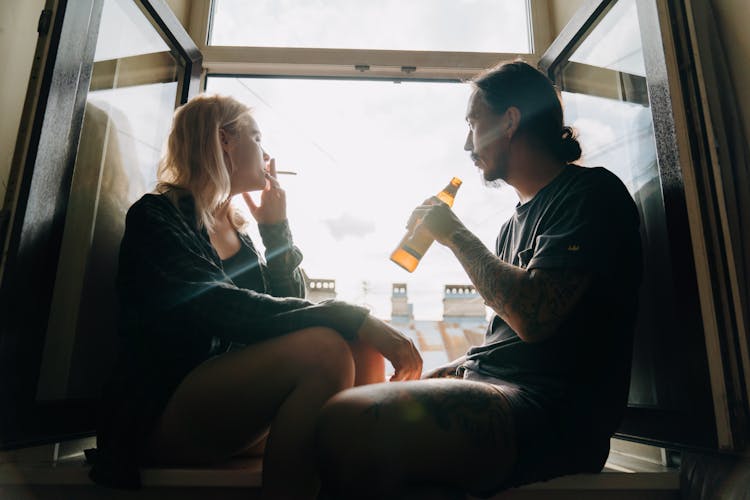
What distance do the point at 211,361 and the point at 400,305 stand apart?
1.47m

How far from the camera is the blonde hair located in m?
1.16

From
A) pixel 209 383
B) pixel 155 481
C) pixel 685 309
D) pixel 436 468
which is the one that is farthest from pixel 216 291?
pixel 685 309

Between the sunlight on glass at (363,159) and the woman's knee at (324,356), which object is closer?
the woman's knee at (324,356)

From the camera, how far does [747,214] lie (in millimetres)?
880

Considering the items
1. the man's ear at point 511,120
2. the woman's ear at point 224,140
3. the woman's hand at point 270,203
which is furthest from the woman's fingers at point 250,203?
the man's ear at point 511,120

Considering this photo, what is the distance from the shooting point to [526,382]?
2.78 ft

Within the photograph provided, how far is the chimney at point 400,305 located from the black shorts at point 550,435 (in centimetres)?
140

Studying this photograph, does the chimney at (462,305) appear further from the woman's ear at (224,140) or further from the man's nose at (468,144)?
the woman's ear at (224,140)

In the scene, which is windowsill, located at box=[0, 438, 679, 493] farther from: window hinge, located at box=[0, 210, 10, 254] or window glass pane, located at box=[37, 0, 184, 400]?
window hinge, located at box=[0, 210, 10, 254]

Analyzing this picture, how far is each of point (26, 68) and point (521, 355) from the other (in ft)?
4.09

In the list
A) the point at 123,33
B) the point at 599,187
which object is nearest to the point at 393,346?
the point at 599,187

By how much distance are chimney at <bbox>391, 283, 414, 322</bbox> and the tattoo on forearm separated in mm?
1355

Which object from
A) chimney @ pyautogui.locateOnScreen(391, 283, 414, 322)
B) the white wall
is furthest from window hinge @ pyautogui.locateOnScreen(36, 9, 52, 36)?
chimney @ pyautogui.locateOnScreen(391, 283, 414, 322)

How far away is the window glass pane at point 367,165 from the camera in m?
1.78
